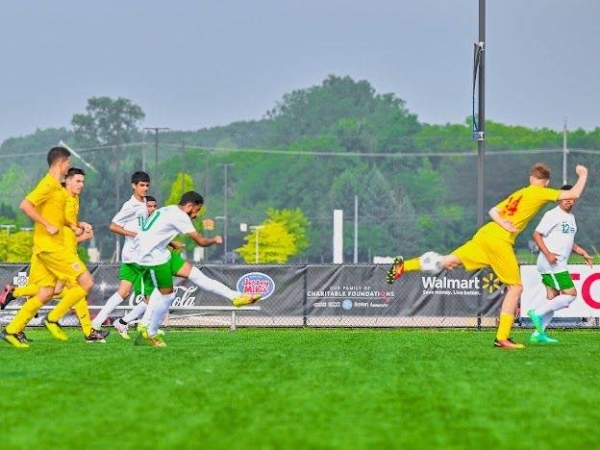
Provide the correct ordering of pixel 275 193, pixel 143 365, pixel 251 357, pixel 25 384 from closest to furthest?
pixel 25 384, pixel 143 365, pixel 251 357, pixel 275 193

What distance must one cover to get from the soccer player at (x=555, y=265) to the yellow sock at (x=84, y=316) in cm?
564

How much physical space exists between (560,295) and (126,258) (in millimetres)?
5695

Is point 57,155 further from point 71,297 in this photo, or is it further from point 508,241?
point 508,241

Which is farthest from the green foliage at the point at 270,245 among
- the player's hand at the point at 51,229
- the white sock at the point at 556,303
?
the player's hand at the point at 51,229

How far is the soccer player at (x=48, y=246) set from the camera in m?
15.4

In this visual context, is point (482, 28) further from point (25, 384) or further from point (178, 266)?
point (25, 384)

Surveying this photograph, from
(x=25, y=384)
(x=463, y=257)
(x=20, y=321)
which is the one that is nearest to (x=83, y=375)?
(x=25, y=384)

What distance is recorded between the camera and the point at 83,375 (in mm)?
11102

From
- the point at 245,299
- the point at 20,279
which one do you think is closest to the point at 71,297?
the point at 245,299

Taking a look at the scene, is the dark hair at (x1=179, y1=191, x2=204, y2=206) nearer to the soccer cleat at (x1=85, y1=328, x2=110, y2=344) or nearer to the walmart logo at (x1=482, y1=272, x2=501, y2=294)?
the soccer cleat at (x1=85, y1=328, x2=110, y2=344)

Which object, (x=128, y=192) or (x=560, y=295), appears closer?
(x=560, y=295)

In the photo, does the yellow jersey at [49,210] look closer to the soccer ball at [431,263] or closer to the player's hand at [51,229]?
the player's hand at [51,229]

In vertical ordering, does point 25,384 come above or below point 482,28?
below

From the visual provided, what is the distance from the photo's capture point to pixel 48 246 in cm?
1572
